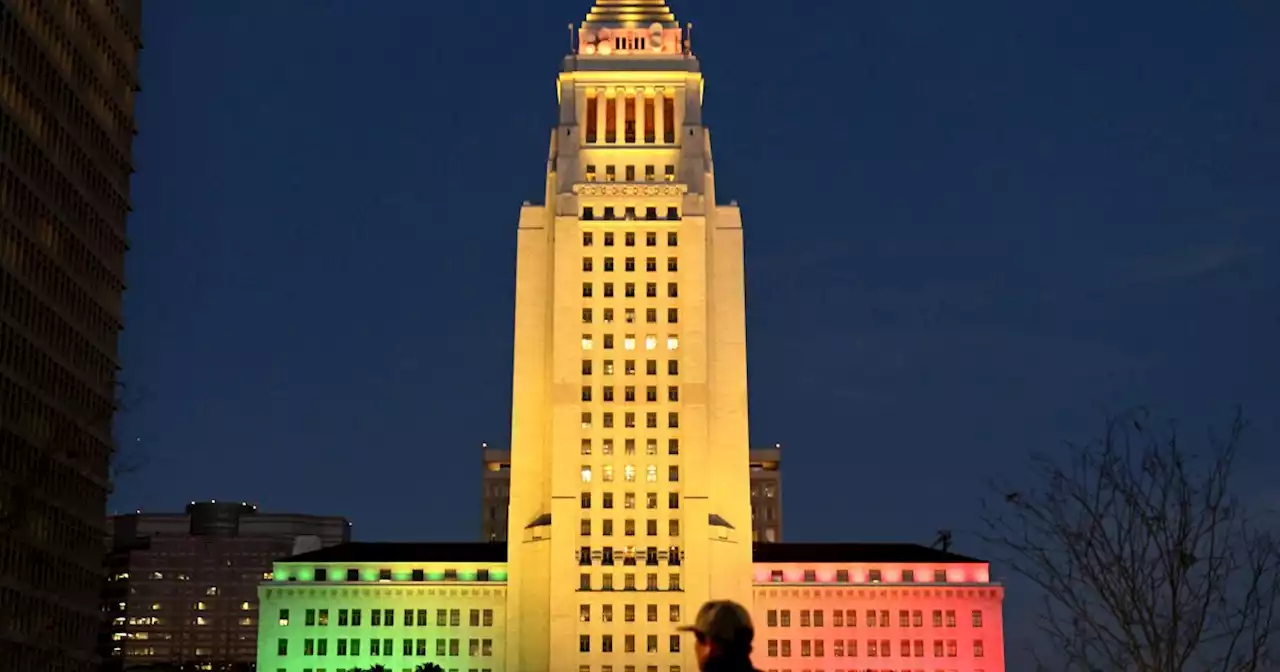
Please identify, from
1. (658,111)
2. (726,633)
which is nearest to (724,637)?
(726,633)

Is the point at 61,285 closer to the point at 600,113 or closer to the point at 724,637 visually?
the point at 600,113

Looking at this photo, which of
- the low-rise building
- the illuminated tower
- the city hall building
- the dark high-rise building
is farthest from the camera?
the low-rise building

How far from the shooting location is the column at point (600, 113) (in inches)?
7598

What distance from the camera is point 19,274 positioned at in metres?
106

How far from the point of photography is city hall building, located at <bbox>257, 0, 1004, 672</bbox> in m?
176

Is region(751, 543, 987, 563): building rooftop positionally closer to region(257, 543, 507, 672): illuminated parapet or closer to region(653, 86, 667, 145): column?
region(257, 543, 507, 672): illuminated parapet

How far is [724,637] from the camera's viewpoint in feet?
56.3

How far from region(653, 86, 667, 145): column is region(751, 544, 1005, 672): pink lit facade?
161ft

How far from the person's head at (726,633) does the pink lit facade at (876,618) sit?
16363 cm

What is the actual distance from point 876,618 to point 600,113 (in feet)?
207

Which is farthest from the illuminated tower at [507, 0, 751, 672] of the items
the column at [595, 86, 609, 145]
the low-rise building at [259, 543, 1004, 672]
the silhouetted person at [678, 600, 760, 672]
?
the silhouetted person at [678, 600, 760, 672]

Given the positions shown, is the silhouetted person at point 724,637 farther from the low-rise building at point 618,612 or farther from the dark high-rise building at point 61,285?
the low-rise building at point 618,612

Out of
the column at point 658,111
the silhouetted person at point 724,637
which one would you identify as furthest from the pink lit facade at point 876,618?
the silhouetted person at point 724,637

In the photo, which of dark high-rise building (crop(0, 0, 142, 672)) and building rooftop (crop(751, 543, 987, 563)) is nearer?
dark high-rise building (crop(0, 0, 142, 672))
